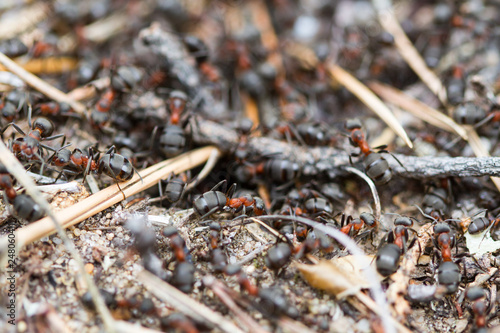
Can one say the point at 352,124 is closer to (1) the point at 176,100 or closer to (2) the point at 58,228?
(1) the point at 176,100

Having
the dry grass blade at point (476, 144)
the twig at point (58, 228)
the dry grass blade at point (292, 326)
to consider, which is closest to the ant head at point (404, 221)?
the dry grass blade at point (476, 144)

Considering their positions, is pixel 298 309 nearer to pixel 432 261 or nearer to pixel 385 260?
pixel 385 260

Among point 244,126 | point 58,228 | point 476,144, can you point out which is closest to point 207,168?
point 244,126

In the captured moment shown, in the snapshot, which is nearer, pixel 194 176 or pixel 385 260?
pixel 385 260

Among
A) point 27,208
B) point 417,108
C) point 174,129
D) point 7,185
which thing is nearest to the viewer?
point 27,208

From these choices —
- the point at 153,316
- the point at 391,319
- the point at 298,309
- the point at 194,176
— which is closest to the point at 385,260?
the point at 391,319

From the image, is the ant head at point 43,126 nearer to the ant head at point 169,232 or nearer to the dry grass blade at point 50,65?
the dry grass blade at point 50,65
